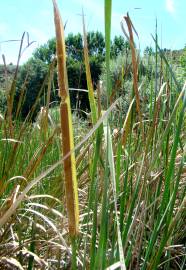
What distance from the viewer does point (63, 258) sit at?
2.91ft

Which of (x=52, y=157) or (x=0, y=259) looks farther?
(x=52, y=157)

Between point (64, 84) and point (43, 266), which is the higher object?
point (64, 84)

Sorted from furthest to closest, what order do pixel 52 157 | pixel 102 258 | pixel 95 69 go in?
pixel 95 69, pixel 52 157, pixel 102 258

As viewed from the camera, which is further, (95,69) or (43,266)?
(95,69)

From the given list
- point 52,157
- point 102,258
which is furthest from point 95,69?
point 102,258

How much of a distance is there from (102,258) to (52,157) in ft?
3.16

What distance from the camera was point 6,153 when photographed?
1.10m

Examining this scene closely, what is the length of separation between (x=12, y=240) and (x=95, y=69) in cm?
1210

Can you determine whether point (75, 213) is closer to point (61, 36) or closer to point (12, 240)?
point (61, 36)

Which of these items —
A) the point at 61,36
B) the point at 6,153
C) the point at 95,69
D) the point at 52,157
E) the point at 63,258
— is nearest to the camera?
the point at 61,36

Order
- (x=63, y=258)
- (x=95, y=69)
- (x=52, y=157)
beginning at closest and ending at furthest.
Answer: (x=63, y=258) → (x=52, y=157) → (x=95, y=69)

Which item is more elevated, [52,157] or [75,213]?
[75,213]

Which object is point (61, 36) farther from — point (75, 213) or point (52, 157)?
point (52, 157)

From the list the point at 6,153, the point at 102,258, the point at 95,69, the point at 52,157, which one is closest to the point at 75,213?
the point at 102,258
